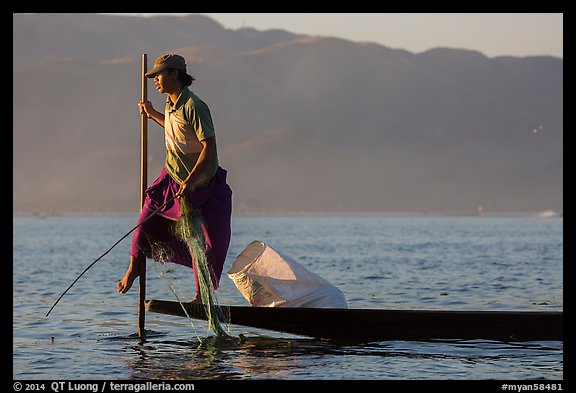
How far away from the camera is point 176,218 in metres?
11.2

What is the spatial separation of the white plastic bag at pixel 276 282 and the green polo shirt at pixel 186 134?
3.99 feet

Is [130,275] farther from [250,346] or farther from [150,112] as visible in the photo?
[150,112]

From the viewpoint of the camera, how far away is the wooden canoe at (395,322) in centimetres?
1141

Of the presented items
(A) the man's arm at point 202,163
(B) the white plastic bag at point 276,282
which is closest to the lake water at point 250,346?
(B) the white plastic bag at point 276,282

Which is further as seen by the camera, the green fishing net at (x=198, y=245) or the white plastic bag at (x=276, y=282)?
the white plastic bag at (x=276, y=282)

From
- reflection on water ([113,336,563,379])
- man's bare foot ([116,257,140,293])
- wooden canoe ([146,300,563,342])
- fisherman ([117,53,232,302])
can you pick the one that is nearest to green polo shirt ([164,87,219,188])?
fisherman ([117,53,232,302])

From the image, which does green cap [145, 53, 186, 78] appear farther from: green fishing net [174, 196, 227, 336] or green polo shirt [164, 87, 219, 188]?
green fishing net [174, 196, 227, 336]

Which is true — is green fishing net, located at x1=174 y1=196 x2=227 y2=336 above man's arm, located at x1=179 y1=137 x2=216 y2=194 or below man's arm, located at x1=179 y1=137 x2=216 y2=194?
below

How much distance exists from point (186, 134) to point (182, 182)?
1.65ft

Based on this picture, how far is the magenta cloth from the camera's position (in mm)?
11281

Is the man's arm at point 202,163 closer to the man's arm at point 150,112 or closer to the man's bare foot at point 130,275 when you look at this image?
the man's arm at point 150,112

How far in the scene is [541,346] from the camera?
1155 cm
